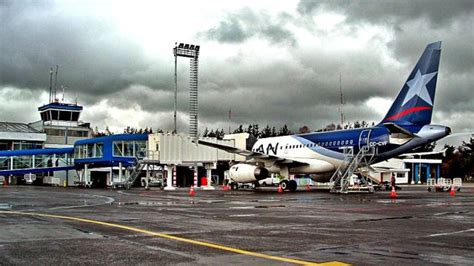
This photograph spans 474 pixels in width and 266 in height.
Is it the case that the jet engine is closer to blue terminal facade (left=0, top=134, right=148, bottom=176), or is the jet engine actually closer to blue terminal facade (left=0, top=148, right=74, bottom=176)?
blue terminal facade (left=0, top=134, right=148, bottom=176)

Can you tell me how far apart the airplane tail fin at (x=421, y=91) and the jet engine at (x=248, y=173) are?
37.7ft

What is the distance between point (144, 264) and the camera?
25.4 ft

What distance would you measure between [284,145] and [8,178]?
60.3 m

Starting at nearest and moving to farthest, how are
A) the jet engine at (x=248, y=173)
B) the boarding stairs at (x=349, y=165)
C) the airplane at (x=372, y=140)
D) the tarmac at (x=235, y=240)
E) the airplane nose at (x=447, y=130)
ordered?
the tarmac at (x=235, y=240)
the airplane nose at (x=447, y=130)
the airplane at (x=372, y=140)
the boarding stairs at (x=349, y=165)
the jet engine at (x=248, y=173)

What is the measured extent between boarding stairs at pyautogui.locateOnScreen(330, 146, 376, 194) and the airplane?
0.28 feet

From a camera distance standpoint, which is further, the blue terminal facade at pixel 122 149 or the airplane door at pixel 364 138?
the blue terminal facade at pixel 122 149

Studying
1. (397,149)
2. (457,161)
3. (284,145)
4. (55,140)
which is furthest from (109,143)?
Answer: (457,161)

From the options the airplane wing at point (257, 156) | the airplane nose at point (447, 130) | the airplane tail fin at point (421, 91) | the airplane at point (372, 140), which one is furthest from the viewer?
the airplane wing at point (257, 156)

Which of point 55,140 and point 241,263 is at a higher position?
point 55,140

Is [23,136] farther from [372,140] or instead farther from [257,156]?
[372,140]

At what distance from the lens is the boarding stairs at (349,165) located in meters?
37.3

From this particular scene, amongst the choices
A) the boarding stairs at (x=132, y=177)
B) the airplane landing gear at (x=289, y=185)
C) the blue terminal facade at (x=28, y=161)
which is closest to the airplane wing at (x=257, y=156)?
the airplane landing gear at (x=289, y=185)

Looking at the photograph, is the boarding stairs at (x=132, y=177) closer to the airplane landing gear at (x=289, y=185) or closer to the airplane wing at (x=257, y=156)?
the airplane wing at (x=257, y=156)

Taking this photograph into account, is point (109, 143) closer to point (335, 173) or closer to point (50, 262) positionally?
point (335, 173)
